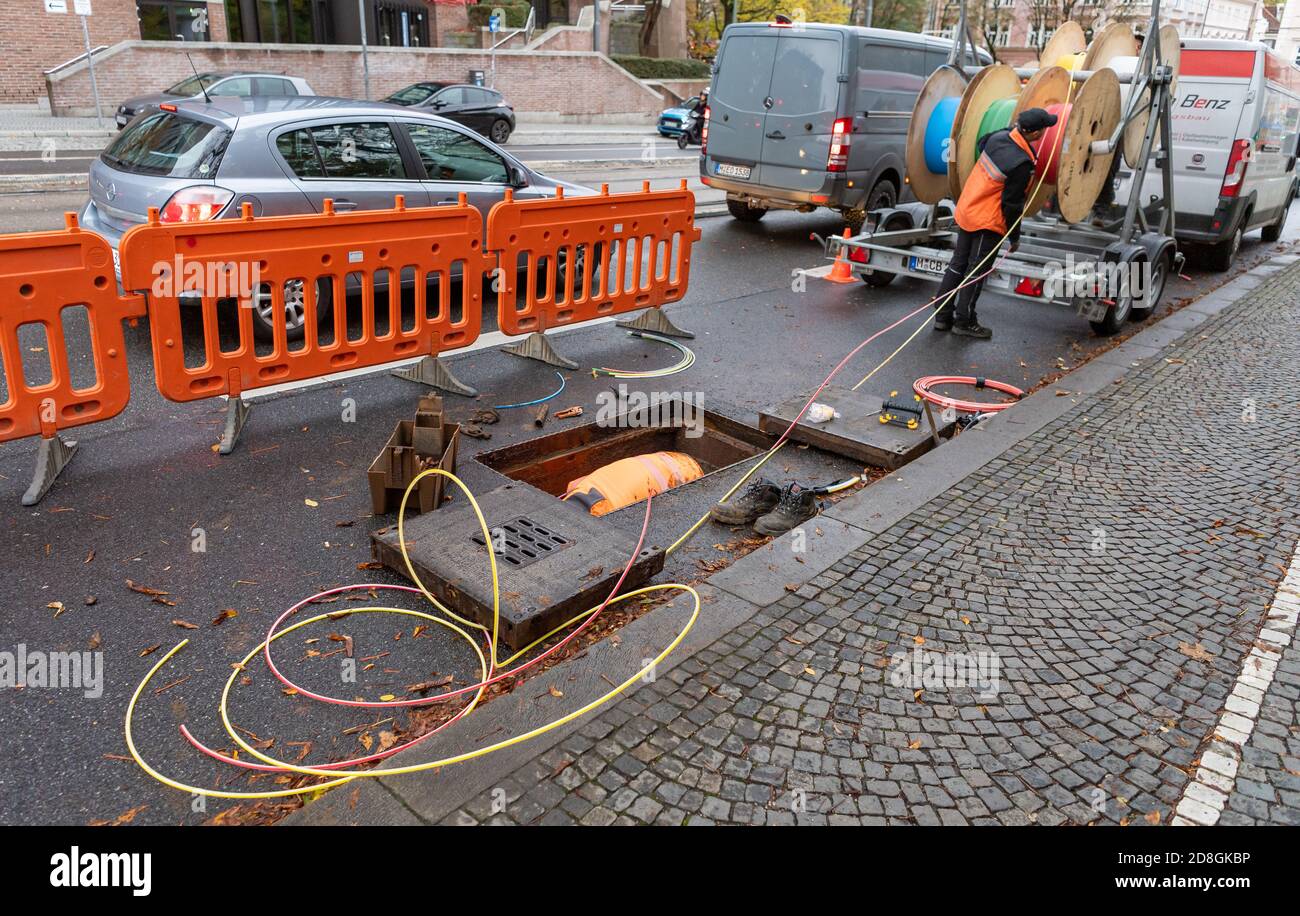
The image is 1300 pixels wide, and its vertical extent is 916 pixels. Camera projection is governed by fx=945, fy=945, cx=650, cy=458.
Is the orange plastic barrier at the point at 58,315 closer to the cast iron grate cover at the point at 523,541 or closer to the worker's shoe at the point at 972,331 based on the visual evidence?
the cast iron grate cover at the point at 523,541

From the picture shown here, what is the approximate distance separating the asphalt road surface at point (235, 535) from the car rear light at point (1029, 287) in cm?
56

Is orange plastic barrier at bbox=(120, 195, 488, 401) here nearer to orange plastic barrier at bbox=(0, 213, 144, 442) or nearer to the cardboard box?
orange plastic barrier at bbox=(0, 213, 144, 442)

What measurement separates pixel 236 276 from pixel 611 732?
3.69 metres

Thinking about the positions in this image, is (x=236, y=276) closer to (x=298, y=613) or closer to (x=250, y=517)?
(x=250, y=517)

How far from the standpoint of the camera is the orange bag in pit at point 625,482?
5402mm

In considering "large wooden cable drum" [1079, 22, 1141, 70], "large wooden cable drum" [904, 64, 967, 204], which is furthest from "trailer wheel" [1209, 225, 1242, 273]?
"large wooden cable drum" [904, 64, 967, 204]

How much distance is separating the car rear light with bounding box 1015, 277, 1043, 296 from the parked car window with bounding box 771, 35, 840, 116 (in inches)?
188

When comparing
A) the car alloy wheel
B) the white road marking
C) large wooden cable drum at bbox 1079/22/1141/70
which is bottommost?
the white road marking

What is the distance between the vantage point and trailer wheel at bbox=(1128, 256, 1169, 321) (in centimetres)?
960

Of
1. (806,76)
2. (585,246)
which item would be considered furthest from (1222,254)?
(585,246)

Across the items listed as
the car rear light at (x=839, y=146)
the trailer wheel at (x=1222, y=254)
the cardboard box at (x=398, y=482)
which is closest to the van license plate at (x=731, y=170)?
the car rear light at (x=839, y=146)

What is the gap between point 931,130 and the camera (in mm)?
9516

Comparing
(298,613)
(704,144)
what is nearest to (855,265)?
(704,144)

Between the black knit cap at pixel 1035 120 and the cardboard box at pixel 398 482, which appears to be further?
the black knit cap at pixel 1035 120
